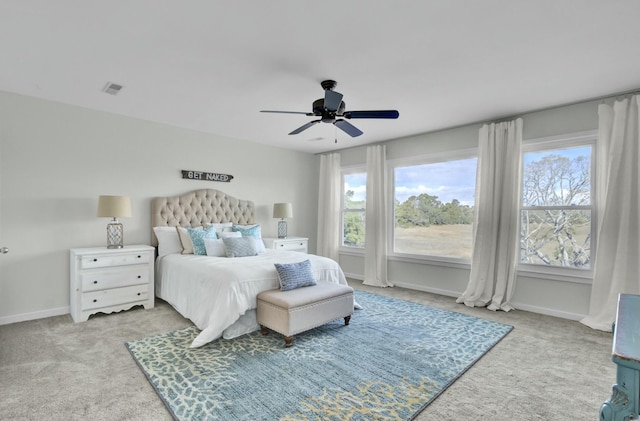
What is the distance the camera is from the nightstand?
5.49 m

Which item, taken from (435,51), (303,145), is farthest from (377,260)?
(435,51)

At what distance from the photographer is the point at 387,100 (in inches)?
143

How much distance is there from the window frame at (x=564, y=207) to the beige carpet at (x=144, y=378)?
629 millimetres

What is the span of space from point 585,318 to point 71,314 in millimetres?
6023

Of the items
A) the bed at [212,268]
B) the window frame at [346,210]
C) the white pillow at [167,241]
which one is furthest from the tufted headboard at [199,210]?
the window frame at [346,210]

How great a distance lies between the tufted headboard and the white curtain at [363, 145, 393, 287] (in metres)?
2.14

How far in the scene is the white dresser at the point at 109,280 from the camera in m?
3.51

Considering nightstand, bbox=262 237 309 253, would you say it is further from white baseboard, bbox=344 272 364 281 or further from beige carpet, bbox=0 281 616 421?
beige carpet, bbox=0 281 616 421

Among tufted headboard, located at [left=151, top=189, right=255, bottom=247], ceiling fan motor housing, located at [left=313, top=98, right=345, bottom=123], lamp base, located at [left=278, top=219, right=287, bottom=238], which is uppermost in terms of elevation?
ceiling fan motor housing, located at [left=313, top=98, right=345, bottom=123]

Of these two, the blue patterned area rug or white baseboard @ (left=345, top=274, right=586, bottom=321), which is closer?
the blue patterned area rug

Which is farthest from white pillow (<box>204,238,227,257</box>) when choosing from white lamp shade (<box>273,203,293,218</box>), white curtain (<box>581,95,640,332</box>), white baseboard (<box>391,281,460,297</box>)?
white curtain (<box>581,95,640,332</box>)

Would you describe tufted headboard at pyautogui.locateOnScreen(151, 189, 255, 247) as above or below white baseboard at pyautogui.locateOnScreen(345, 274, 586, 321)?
above

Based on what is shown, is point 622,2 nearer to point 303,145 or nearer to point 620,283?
point 620,283

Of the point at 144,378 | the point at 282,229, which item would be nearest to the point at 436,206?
the point at 282,229
